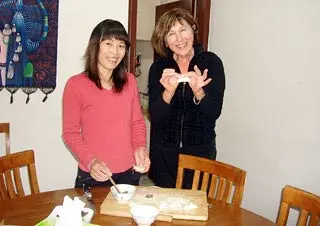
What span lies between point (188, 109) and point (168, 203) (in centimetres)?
67

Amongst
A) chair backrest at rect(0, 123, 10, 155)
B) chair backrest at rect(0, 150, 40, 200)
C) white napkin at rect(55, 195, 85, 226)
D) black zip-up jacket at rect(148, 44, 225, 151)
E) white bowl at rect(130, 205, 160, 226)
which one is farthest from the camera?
chair backrest at rect(0, 123, 10, 155)

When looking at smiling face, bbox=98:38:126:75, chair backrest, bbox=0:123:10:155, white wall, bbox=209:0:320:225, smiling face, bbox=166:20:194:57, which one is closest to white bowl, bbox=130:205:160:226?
smiling face, bbox=98:38:126:75

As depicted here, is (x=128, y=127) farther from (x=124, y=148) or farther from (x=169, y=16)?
(x=169, y=16)

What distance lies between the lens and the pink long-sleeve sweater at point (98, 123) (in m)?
1.52

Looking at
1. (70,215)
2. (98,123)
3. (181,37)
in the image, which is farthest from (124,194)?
(181,37)

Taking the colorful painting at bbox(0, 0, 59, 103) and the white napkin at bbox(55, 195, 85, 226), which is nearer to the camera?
the white napkin at bbox(55, 195, 85, 226)

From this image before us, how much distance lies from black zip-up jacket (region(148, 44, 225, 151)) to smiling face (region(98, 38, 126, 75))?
1.04ft

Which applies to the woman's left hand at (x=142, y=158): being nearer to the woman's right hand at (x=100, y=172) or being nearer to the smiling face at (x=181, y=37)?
the woman's right hand at (x=100, y=172)

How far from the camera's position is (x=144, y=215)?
104cm

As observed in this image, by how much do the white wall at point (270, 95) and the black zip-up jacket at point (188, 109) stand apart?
519mm

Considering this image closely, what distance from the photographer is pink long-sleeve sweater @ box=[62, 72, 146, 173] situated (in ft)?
4.99

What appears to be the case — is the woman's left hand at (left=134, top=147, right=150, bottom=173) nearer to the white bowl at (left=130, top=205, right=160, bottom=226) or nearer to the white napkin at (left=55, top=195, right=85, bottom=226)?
the white bowl at (left=130, top=205, right=160, bottom=226)

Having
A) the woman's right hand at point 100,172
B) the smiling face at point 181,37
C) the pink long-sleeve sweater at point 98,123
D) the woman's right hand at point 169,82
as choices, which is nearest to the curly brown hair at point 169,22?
the smiling face at point 181,37

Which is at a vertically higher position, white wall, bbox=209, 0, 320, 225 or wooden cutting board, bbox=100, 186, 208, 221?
white wall, bbox=209, 0, 320, 225
